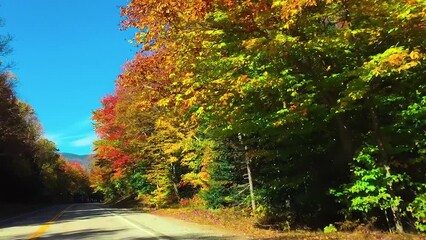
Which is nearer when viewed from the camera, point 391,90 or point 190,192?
point 391,90

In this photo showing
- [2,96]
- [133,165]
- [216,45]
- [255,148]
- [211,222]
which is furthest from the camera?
[133,165]

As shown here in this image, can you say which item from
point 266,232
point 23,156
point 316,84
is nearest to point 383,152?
point 316,84

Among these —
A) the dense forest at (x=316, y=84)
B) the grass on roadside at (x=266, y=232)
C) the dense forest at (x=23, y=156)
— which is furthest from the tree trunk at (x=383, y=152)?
the dense forest at (x=23, y=156)

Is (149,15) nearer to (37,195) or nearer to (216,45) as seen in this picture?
(216,45)

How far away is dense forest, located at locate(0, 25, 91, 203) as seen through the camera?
4612 cm

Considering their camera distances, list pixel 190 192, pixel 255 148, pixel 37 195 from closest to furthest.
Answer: pixel 255 148 → pixel 190 192 → pixel 37 195

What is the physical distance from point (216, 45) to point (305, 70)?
8.40ft

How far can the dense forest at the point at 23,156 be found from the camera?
46.1 m

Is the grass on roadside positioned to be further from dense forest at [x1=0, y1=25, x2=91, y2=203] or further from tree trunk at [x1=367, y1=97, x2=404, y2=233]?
dense forest at [x1=0, y1=25, x2=91, y2=203]

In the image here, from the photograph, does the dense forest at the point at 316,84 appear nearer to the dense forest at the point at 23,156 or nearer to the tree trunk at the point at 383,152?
the tree trunk at the point at 383,152

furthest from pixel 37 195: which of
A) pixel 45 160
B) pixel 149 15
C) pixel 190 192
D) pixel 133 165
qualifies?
pixel 149 15

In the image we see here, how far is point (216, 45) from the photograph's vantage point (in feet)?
39.7

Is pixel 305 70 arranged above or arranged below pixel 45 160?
below

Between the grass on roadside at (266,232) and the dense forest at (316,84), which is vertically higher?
the dense forest at (316,84)
